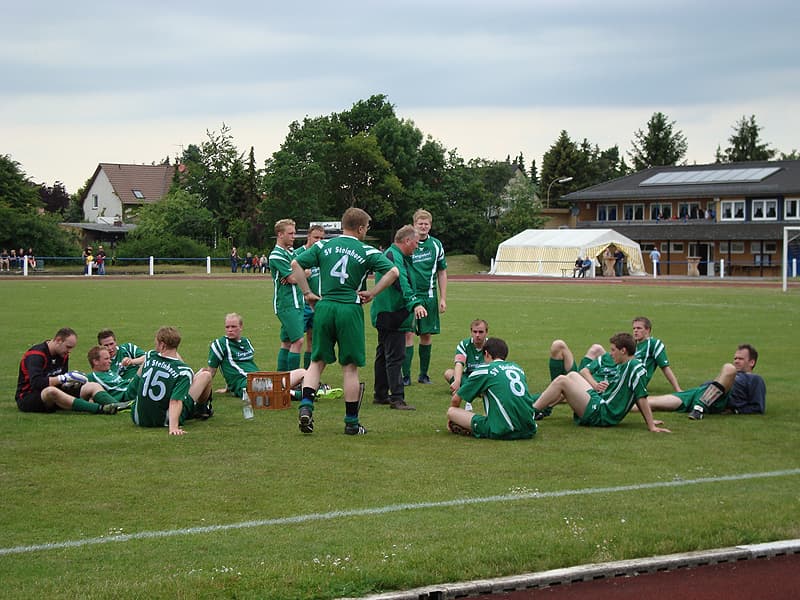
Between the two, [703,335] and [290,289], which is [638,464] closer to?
[290,289]

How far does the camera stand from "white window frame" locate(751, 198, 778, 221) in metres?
79.7

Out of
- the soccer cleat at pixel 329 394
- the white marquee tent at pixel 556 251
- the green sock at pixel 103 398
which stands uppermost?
the white marquee tent at pixel 556 251

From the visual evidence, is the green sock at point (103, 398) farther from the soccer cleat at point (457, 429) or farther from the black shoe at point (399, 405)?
the soccer cleat at point (457, 429)

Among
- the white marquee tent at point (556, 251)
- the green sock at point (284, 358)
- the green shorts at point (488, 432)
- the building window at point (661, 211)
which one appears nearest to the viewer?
the green shorts at point (488, 432)

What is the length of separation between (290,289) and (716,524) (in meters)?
7.37

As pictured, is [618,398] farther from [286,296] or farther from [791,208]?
[791,208]

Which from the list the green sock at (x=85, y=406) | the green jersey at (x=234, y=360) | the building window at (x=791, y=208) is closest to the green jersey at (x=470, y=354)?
the green jersey at (x=234, y=360)

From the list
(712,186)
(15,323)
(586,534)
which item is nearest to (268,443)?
(586,534)

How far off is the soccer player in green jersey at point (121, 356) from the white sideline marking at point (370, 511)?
609 centimetres

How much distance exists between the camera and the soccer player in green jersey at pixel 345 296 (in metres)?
9.75

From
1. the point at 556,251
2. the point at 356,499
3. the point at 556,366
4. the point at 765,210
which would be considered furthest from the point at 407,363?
the point at 765,210

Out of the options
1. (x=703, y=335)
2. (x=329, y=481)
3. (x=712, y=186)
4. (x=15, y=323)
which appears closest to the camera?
(x=329, y=481)

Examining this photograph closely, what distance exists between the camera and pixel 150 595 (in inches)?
201

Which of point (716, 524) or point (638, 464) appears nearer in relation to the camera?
point (716, 524)
